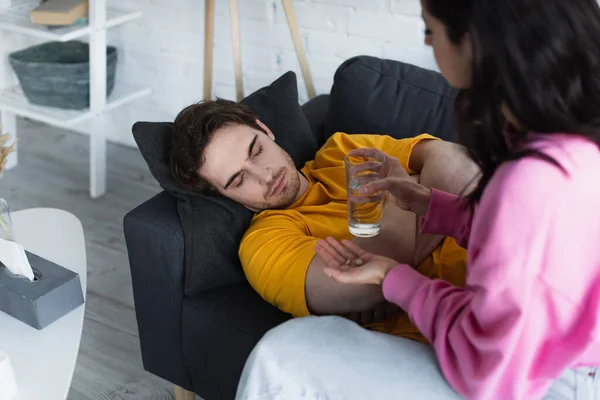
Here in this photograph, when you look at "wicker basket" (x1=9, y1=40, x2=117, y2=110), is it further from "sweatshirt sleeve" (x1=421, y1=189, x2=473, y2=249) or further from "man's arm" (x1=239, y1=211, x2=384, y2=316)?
"sweatshirt sleeve" (x1=421, y1=189, x2=473, y2=249)

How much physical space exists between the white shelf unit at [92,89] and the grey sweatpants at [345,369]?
189cm

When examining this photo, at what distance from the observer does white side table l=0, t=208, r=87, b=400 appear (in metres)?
1.45

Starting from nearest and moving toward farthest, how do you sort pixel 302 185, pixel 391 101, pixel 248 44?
pixel 302 185
pixel 391 101
pixel 248 44

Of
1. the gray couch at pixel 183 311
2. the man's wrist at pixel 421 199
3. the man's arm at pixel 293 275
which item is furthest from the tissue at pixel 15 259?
the man's wrist at pixel 421 199

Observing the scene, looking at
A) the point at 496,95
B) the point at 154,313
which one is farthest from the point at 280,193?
the point at 496,95

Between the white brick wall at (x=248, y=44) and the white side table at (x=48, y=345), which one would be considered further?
the white brick wall at (x=248, y=44)

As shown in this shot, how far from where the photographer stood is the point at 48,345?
1544 millimetres

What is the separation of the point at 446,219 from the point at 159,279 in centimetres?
70

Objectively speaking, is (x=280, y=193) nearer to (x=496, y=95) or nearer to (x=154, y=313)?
(x=154, y=313)

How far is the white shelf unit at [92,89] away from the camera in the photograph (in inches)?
113

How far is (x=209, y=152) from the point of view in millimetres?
1753

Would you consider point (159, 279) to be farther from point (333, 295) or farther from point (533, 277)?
point (533, 277)

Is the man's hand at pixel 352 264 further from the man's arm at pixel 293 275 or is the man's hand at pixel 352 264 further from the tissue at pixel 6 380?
the tissue at pixel 6 380

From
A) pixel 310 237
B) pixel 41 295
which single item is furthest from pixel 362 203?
pixel 41 295
